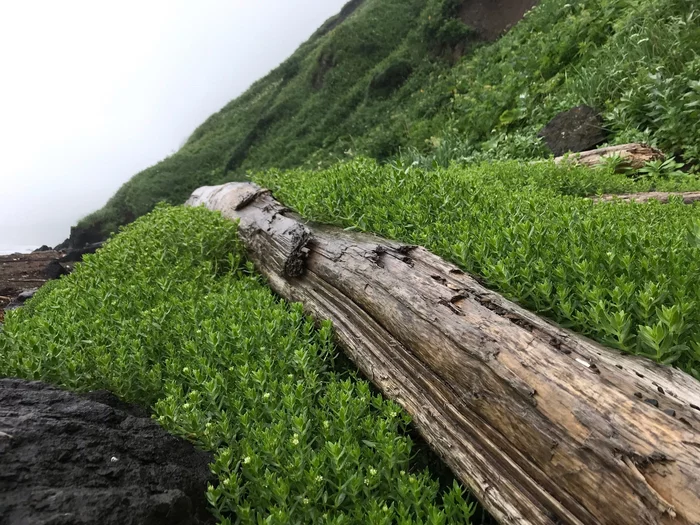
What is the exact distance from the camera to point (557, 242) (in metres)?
3.34

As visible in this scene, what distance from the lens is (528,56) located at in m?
14.2

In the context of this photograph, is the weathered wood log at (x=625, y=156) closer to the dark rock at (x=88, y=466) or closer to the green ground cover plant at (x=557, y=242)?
the green ground cover plant at (x=557, y=242)

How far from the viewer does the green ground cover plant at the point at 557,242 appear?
2447mm

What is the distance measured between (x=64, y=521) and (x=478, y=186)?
505cm

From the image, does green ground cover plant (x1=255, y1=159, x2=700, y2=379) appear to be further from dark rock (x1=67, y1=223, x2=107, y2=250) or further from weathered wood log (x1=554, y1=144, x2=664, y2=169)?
dark rock (x1=67, y1=223, x2=107, y2=250)

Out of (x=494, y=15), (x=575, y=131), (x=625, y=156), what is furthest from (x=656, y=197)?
(x=494, y=15)

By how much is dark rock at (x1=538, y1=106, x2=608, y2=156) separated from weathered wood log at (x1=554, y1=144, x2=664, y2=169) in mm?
793

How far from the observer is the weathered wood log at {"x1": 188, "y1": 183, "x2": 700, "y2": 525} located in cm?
178

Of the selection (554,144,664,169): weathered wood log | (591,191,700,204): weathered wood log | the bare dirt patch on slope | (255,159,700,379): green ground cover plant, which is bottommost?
(554,144,664,169): weathered wood log

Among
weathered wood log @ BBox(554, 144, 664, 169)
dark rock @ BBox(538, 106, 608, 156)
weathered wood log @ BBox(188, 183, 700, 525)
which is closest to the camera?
weathered wood log @ BBox(188, 183, 700, 525)

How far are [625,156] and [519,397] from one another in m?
6.89

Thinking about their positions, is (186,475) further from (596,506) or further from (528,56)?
(528,56)

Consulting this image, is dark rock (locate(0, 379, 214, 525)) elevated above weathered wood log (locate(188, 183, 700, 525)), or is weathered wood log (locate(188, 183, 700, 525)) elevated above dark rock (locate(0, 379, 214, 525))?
dark rock (locate(0, 379, 214, 525))

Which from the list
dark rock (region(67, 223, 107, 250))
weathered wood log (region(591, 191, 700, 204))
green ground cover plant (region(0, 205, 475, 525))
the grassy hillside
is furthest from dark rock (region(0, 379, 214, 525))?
dark rock (region(67, 223, 107, 250))
